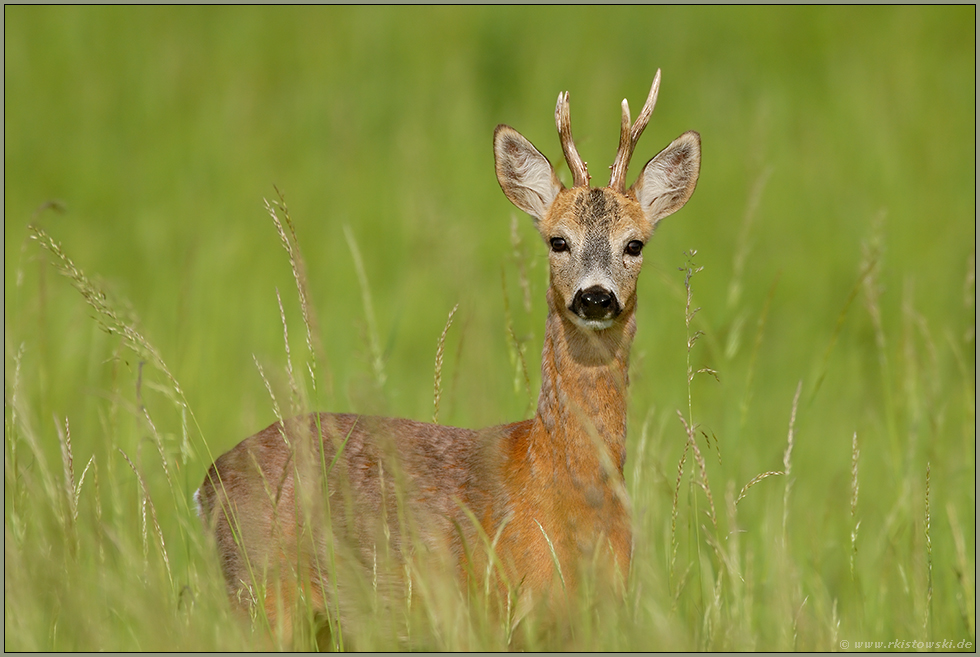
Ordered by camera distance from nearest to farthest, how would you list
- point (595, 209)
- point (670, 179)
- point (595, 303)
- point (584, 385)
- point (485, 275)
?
point (595, 303) → point (584, 385) → point (595, 209) → point (670, 179) → point (485, 275)

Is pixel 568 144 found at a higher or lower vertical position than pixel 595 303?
higher

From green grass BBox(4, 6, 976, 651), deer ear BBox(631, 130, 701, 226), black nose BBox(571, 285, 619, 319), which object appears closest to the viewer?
green grass BBox(4, 6, 976, 651)

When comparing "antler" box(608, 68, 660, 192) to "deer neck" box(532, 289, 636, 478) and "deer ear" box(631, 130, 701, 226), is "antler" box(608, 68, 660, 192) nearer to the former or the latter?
"deer ear" box(631, 130, 701, 226)

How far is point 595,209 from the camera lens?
3992 millimetres

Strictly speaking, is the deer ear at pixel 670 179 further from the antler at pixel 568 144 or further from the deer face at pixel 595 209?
the antler at pixel 568 144

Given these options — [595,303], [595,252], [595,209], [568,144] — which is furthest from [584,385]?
[568,144]

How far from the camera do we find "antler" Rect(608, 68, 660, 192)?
13.2ft

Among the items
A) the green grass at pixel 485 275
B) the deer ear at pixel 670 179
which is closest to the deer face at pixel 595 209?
the deer ear at pixel 670 179

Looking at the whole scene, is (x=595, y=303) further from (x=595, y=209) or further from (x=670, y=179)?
(x=670, y=179)

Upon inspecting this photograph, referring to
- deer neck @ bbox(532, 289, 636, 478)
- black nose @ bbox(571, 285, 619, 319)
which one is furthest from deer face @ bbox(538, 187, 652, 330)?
deer neck @ bbox(532, 289, 636, 478)

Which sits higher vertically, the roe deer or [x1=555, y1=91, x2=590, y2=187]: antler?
[x1=555, y1=91, x2=590, y2=187]: antler

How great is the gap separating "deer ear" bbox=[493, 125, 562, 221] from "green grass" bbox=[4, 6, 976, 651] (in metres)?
0.25

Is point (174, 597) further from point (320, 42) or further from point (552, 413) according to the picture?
point (320, 42)

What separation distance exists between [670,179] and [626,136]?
42 cm
